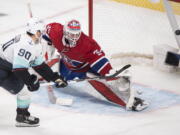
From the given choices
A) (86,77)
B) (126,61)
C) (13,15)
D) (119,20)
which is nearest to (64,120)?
(86,77)

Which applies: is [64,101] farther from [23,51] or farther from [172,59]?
[172,59]

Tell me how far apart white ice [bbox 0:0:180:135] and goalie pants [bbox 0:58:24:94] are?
0.26m

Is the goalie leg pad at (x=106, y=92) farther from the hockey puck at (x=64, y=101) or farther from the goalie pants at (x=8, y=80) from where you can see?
the goalie pants at (x=8, y=80)

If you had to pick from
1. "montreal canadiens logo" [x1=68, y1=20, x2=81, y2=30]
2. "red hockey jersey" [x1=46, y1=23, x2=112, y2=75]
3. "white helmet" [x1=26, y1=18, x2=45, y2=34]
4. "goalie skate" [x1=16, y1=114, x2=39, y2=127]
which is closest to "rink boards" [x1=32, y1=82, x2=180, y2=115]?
"red hockey jersey" [x1=46, y1=23, x2=112, y2=75]

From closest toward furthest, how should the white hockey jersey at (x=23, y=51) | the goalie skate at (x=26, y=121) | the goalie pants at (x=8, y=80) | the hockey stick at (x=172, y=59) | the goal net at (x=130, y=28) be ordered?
the white hockey jersey at (x=23, y=51) < the goalie pants at (x=8, y=80) < the goalie skate at (x=26, y=121) < the hockey stick at (x=172, y=59) < the goal net at (x=130, y=28)

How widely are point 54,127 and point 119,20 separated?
4.81 ft

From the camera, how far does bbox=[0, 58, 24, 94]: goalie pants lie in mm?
2857

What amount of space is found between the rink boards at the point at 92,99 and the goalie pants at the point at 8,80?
0.45 m

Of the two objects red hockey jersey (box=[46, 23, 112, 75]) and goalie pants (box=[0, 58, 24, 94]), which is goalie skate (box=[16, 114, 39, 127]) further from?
red hockey jersey (box=[46, 23, 112, 75])

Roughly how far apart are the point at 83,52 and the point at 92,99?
331mm

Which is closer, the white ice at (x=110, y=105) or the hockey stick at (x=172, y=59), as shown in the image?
the white ice at (x=110, y=105)

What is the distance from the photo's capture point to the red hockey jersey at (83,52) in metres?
3.28

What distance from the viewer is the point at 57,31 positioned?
3344 mm

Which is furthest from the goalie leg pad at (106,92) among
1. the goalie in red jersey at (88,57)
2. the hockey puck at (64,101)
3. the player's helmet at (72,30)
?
the player's helmet at (72,30)
